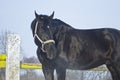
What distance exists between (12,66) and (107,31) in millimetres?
1961

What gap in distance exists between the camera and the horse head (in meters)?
5.28

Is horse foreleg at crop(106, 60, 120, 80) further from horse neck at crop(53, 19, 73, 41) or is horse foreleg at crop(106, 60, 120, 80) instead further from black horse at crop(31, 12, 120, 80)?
horse neck at crop(53, 19, 73, 41)

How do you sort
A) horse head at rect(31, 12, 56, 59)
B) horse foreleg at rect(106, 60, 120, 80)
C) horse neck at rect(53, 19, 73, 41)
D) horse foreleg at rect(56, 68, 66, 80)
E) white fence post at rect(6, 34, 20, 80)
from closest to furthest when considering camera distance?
1. horse head at rect(31, 12, 56, 59)
2. horse foreleg at rect(56, 68, 66, 80)
3. horse neck at rect(53, 19, 73, 41)
4. white fence post at rect(6, 34, 20, 80)
5. horse foreleg at rect(106, 60, 120, 80)

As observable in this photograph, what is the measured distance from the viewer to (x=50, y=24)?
5.44 meters

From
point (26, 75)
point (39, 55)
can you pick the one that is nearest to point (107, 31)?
point (39, 55)

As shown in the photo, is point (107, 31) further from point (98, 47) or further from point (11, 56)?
point (11, 56)

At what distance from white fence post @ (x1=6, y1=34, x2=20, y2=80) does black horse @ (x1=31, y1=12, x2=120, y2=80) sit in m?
0.62

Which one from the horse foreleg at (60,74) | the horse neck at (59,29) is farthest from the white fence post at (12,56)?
the horse foreleg at (60,74)

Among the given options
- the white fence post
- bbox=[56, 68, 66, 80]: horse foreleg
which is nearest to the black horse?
bbox=[56, 68, 66, 80]: horse foreleg

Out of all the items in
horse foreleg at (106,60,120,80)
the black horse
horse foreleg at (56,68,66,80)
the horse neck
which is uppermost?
the horse neck

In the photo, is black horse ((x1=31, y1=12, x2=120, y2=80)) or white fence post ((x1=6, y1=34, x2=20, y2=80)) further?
white fence post ((x1=6, y1=34, x2=20, y2=80))

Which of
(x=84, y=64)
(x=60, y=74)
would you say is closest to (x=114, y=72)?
(x=84, y=64)

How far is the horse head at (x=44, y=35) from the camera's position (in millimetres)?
5281

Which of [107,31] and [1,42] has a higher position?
[107,31]
